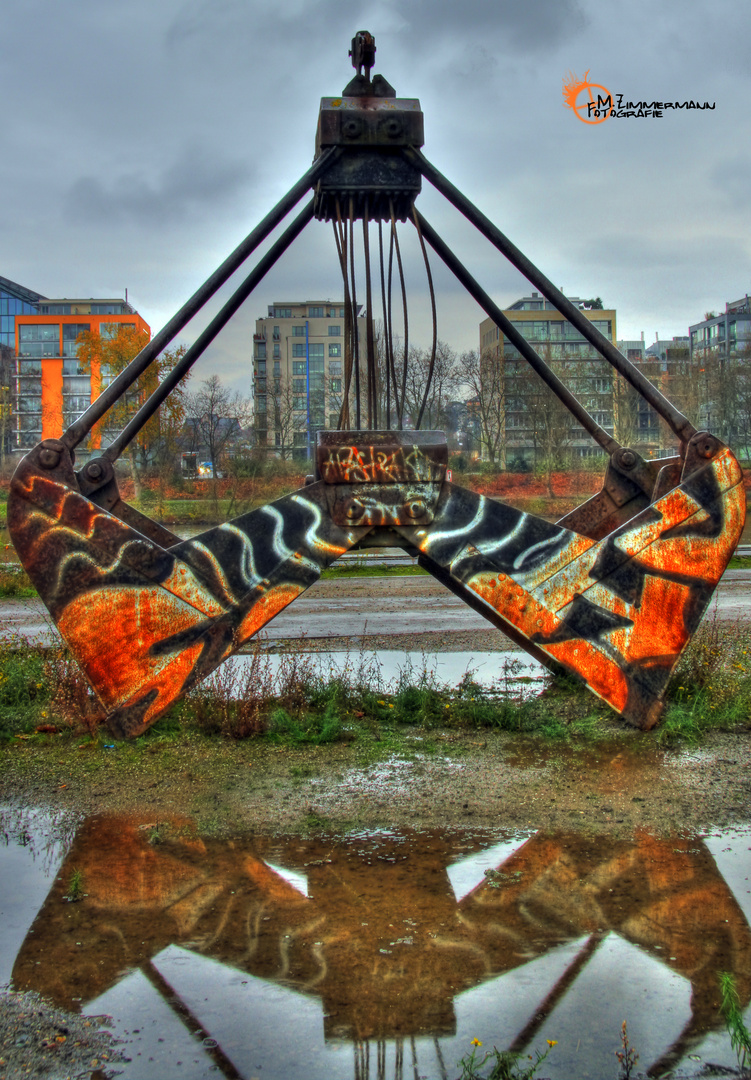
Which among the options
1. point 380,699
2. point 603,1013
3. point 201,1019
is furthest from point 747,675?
point 201,1019

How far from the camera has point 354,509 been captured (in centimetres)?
604

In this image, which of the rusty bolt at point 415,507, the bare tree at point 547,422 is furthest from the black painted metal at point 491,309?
the bare tree at point 547,422

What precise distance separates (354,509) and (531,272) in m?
2.07

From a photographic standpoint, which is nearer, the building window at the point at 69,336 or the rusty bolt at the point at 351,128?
the rusty bolt at the point at 351,128

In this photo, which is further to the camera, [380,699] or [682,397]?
[682,397]

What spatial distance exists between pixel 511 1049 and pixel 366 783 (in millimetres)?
2814

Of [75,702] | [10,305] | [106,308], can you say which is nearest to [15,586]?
[75,702]

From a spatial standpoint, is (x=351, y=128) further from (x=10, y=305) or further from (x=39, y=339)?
(x=10, y=305)

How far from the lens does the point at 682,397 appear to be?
48.7 metres

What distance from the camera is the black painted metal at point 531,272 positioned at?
629 centimetres

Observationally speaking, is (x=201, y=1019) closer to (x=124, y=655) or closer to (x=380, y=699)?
(x=124, y=655)

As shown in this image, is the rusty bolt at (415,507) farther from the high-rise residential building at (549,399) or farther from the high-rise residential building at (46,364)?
the high-rise residential building at (46,364)

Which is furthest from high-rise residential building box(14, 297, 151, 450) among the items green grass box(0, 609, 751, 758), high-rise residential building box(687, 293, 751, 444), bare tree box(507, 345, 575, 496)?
green grass box(0, 609, 751, 758)

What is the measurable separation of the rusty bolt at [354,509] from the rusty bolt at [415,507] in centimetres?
29
